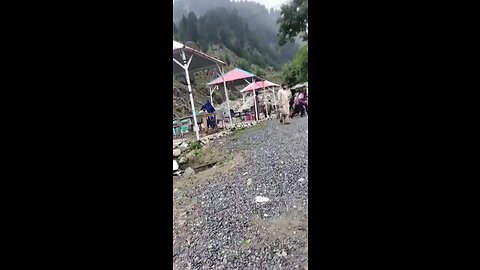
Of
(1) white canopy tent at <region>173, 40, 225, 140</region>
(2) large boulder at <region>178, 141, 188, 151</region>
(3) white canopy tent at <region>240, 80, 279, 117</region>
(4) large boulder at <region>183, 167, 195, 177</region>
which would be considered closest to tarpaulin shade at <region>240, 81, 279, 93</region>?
(3) white canopy tent at <region>240, 80, 279, 117</region>

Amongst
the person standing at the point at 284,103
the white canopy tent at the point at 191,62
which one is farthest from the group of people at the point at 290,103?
the white canopy tent at the point at 191,62

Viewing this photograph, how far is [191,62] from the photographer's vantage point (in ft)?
7.73

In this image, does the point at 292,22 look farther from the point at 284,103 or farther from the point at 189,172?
the point at 189,172

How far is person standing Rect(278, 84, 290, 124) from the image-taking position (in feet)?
8.32

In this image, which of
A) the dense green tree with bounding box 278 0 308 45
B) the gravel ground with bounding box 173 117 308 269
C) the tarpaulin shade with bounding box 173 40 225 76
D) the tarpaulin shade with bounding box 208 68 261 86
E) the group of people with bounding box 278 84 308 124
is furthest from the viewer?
the tarpaulin shade with bounding box 208 68 261 86

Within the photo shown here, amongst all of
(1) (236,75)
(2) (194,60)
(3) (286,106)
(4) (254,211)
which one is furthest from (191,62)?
(4) (254,211)

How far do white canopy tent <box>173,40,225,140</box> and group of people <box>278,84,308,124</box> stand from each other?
578 millimetres

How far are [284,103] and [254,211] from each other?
1041mm

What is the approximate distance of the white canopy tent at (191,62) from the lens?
2.24 meters

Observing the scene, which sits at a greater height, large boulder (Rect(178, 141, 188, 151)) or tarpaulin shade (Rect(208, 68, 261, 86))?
tarpaulin shade (Rect(208, 68, 261, 86))

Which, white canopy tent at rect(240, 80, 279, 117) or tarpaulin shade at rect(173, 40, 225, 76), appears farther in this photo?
white canopy tent at rect(240, 80, 279, 117)

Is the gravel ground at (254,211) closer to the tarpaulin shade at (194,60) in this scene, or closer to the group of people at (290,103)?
the group of people at (290,103)

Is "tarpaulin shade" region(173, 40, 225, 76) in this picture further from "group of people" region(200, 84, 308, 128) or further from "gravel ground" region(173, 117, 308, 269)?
"gravel ground" region(173, 117, 308, 269)
